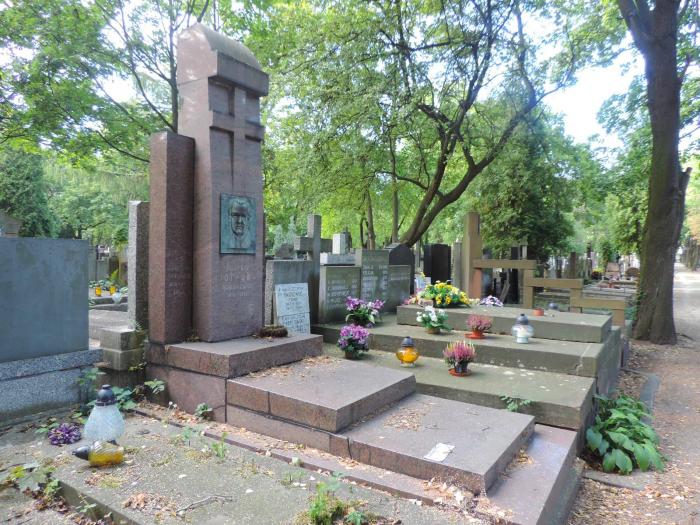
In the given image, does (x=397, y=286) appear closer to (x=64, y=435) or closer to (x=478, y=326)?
(x=478, y=326)

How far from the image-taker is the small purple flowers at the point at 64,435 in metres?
3.56

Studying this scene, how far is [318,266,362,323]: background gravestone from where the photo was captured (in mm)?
8688

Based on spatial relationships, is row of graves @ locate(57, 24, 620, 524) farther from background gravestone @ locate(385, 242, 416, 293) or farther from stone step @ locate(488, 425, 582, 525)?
background gravestone @ locate(385, 242, 416, 293)

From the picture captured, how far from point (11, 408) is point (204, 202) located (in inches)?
100

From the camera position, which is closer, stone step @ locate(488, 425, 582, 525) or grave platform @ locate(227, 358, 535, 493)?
stone step @ locate(488, 425, 582, 525)

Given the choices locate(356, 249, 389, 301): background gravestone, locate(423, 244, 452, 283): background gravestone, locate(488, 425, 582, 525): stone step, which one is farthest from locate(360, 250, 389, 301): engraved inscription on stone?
locate(488, 425, 582, 525): stone step

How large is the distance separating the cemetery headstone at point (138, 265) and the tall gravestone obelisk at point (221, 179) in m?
0.58

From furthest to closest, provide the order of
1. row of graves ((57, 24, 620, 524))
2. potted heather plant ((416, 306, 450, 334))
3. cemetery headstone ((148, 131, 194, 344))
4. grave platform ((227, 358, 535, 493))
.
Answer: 1. potted heather plant ((416, 306, 450, 334))
2. cemetery headstone ((148, 131, 194, 344))
3. row of graves ((57, 24, 620, 524))
4. grave platform ((227, 358, 535, 493))

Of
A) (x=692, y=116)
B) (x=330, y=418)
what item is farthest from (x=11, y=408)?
(x=692, y=116)

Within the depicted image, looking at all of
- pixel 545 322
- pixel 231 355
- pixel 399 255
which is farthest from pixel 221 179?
pixel 399 255

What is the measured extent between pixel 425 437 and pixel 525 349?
3150mm

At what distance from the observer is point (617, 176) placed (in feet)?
56.7

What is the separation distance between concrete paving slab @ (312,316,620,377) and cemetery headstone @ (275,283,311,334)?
1.26 metres

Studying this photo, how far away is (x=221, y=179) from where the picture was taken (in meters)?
4.98
